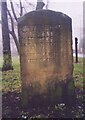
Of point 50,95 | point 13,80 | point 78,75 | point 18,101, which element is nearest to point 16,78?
point 13,80

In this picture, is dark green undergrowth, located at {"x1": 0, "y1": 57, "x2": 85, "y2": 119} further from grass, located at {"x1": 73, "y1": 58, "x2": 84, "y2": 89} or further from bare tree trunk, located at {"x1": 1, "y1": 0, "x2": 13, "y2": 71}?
bare tree trunk, located at {"x1": 1, "y1": 0, "x2": 13, "y2": 71}

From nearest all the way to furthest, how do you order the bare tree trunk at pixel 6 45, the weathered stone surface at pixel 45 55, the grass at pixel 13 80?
the weathered stone surface at pixel 45 55
the grass at pixel 13 80
the bare tree trunk at pixel 6 45

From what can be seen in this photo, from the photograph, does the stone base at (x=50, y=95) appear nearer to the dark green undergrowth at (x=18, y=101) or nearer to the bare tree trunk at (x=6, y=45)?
the dark green undergrowth at (x=18, y=101)

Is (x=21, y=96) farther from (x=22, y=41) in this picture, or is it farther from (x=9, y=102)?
(x=22, y=41)

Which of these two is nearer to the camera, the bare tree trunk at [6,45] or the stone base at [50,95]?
the stone base at [50,95]

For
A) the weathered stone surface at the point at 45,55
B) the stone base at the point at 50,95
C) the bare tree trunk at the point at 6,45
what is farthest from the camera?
the bare tree trunk at the point at 6,45

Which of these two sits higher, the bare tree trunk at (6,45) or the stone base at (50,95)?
the bare tree trunk at (6,45)

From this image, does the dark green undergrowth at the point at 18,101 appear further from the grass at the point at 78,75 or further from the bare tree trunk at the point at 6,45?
the bare tree trunk at the point at 6,45

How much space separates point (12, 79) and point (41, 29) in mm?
1036

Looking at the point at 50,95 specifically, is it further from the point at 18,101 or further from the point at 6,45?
the point at 6,45

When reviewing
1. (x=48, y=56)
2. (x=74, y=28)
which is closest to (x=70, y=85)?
Result: (x=48, y=56)

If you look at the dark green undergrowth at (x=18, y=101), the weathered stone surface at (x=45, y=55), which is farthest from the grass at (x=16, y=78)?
the weathered stone surface at (x=45, y=55)

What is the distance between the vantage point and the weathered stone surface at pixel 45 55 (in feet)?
11.1

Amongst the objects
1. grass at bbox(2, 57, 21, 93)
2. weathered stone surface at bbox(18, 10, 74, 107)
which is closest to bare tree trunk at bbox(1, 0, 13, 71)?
grass at bbox(2, 57, 21, 93)
